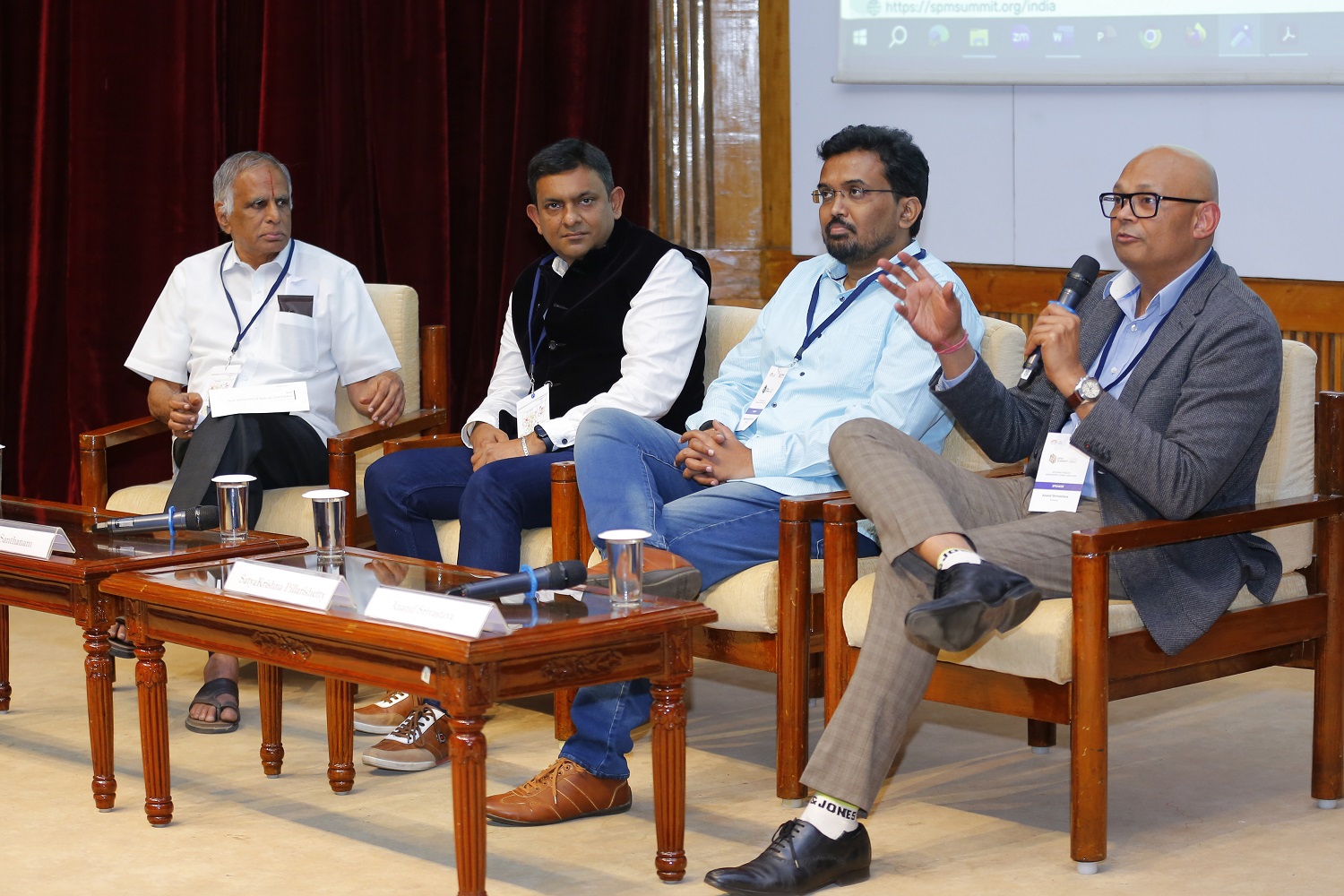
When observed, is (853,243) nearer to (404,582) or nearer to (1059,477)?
(1059,477)

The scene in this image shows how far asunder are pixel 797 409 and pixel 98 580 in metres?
1.34

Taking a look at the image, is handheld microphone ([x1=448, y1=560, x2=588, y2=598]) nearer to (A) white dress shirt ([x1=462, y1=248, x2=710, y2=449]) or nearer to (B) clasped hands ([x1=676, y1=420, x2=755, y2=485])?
(B) clasped hands ([x1=676, y1=420, x2=755, y2=485])

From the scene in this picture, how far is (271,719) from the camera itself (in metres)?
3.21

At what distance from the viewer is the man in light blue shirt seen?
3.11 metres

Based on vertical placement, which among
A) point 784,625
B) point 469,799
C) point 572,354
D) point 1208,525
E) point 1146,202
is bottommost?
point 469,799

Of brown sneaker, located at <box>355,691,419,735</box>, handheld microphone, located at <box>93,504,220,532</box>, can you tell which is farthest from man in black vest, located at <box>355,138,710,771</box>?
handheld microphone, located at <box>93,504,220,532</box>

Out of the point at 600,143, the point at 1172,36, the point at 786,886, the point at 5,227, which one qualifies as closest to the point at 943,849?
the point at 786,886

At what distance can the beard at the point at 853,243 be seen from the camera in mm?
3336

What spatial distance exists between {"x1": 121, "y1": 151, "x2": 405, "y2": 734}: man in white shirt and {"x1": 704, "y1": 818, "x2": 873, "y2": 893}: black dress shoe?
1.78 m

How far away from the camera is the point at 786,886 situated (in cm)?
256

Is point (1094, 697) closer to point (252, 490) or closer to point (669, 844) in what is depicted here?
point (669, 844)

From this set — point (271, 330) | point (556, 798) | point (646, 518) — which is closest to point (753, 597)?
point (646, 518)

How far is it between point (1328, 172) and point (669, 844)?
245cm

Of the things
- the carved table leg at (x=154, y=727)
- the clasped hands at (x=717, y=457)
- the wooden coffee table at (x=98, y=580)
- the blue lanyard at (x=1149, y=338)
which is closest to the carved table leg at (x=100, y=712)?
the wooden coffee table at (x=98, y=580)
